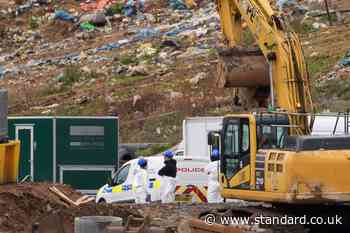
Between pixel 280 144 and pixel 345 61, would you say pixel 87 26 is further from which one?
pixel 280 144

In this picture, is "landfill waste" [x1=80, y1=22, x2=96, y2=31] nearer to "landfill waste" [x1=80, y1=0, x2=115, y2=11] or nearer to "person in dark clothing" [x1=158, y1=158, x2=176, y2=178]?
"landfill waste" [x1=80, y1=0, x2=115, y2=11]

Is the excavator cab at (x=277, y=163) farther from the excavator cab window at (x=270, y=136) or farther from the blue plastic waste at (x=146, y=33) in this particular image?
the blue plastic waste at (x=146, y=33)

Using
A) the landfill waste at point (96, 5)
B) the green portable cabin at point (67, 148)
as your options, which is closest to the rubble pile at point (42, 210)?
the green portable cabin at point (67, 148)

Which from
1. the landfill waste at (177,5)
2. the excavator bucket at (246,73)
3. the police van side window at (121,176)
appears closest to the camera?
the excavator bucket at (246,73)

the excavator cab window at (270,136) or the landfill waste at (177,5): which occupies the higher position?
the landfill waste at (177,5)

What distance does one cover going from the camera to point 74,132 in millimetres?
27953

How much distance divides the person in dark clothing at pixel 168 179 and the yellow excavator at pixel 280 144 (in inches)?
137

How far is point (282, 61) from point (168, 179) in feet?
15.9

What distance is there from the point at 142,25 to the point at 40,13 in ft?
23.7

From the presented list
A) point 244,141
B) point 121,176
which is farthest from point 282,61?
point 121,176

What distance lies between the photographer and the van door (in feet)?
80.1

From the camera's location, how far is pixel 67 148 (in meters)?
27.9

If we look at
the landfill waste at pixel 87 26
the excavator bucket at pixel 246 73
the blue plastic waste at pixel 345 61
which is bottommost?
the excavator bucket at pixel 246 73

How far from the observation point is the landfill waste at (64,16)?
5106cm
